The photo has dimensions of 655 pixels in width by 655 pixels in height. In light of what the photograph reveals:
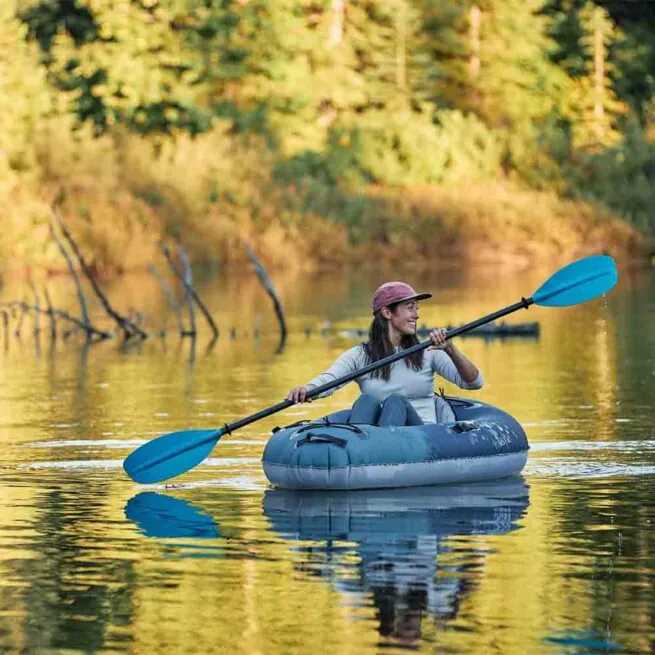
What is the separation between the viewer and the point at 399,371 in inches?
509

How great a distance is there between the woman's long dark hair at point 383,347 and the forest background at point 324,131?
109 feet

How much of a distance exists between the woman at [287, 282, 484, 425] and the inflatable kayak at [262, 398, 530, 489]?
0.66 ft

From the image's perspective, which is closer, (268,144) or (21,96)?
(21,96)

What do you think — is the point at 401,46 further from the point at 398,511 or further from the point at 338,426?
the point at 398,511

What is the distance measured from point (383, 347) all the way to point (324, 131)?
48931 millimetres

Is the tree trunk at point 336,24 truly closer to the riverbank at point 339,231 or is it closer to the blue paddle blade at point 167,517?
the riverbank at point 339,231

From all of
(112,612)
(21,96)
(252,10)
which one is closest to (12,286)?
A: (21,96)

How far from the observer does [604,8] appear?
73375mm

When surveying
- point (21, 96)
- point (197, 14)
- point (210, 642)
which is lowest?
point (210, 642)

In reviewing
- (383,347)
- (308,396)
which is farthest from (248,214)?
(308,396)

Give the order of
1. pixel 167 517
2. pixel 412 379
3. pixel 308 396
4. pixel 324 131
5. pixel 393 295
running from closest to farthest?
pixel 167 517 < pixel 308 396 < pixel 393 295 < pixel 412 379 < pixel 324 131

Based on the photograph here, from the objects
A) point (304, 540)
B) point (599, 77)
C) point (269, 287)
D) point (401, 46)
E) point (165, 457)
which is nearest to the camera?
point (304, 540)

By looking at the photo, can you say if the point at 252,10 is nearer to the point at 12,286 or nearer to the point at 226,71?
the point at 226,71

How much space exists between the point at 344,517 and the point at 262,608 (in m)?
2.72
